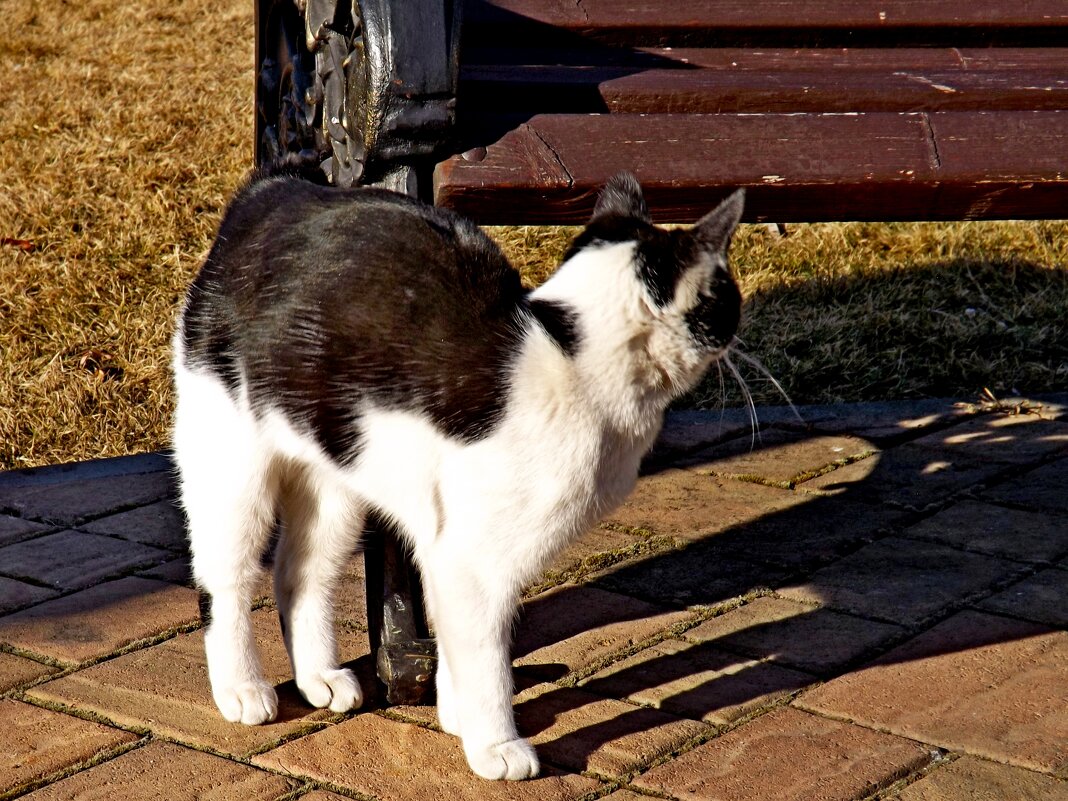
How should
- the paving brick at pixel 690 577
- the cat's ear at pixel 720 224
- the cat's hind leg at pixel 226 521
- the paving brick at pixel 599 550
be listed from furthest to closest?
the paving brick at pixel 599 550 < the paving brick at pixel 690 577 < the cat's hind leg at pixel 226 521 < the cat's ear at pixel 720 224

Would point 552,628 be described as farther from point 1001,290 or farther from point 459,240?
point 1001,290

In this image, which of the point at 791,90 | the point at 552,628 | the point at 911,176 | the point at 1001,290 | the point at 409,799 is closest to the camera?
the point at 409,799

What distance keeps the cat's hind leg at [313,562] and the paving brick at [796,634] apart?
733 mm

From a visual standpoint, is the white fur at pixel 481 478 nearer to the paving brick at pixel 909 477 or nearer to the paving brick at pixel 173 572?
the paving brick at pixel 173 572

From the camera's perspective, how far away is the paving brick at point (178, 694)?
7.59 feet

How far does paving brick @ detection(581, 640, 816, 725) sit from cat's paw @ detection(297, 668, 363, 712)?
1.44ft

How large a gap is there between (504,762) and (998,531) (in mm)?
1625

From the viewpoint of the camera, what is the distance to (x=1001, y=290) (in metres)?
5.30

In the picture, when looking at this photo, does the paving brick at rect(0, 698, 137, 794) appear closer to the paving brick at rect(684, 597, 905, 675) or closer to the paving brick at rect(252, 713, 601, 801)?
the paving brick at rect(252, 713, 601, 801)

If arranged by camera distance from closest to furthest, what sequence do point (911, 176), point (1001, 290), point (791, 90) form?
1. point (911, 176)
2. point (791, 90)
3. point (1001, 290)

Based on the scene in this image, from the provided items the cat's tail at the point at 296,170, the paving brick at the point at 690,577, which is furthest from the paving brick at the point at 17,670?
the paving brick at the point at 690,577

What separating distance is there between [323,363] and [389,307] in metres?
0.15

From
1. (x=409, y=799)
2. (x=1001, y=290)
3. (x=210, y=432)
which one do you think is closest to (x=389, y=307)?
(x=210, y=432)

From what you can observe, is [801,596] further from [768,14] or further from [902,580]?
[768,14]
